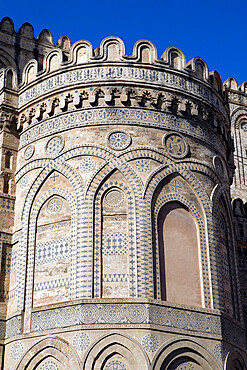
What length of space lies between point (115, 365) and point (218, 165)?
4997 mm

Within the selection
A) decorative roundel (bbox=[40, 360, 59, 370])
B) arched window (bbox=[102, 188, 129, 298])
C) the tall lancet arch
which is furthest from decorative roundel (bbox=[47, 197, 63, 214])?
decorative roundel (bbox=[40, 360, 59, 370])

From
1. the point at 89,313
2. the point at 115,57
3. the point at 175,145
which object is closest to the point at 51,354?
the point at 89,313

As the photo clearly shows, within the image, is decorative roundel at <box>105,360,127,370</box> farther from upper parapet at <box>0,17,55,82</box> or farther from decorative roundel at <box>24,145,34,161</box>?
upper parapet at <box>0,17,55,82</box>

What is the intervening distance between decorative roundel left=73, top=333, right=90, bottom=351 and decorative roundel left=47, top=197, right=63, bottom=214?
2.59 meters

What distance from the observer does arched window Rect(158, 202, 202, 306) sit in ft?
36.2

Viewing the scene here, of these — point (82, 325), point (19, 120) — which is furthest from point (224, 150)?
point (82, 325)

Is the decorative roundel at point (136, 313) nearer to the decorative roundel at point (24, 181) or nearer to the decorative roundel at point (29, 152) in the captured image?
the decorative roundel at point (24, 181)

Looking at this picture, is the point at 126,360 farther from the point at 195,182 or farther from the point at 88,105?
the point at 88,105

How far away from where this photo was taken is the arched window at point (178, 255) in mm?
11039

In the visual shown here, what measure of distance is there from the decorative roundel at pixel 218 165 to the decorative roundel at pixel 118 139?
6.98 feet

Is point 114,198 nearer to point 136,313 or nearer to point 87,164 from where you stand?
point 87,164

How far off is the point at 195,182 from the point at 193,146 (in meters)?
0.82

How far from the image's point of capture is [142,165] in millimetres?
11711

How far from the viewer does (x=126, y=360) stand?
399 inches
